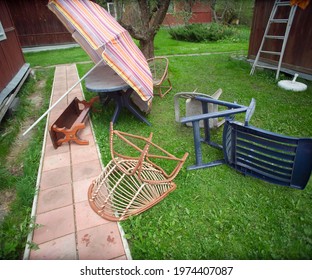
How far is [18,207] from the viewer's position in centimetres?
252

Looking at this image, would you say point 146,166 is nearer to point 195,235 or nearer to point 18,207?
point 195,235

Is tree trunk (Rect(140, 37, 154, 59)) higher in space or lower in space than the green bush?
higher

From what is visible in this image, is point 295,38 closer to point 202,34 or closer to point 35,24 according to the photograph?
point 202,34

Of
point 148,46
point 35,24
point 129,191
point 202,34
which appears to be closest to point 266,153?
point 129,191

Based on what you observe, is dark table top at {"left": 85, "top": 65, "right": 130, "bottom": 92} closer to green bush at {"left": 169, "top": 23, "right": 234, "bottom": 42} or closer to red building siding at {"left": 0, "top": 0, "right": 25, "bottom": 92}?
red building siding at {"left": 0, "top": 0, "right": 25, "bottom": 92}

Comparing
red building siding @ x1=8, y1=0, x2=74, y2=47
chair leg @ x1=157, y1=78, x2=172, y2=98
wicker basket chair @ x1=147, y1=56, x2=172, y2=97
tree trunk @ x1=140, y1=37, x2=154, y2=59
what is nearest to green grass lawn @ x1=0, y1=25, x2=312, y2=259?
chair leg @ x1=157, y1=78, x2=172, y2=98

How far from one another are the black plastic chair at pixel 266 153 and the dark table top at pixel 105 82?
1530mm

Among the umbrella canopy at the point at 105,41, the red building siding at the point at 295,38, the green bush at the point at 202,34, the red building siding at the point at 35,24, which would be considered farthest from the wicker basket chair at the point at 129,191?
the red building siding at the point at 35,24

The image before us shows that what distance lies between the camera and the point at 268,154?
232 centimetres

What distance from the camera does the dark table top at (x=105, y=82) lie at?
11.4ft

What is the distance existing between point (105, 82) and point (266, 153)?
2749mm

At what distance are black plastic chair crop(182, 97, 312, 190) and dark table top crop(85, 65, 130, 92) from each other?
1.53m

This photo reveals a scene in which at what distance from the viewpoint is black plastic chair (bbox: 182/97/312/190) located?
210 cm
